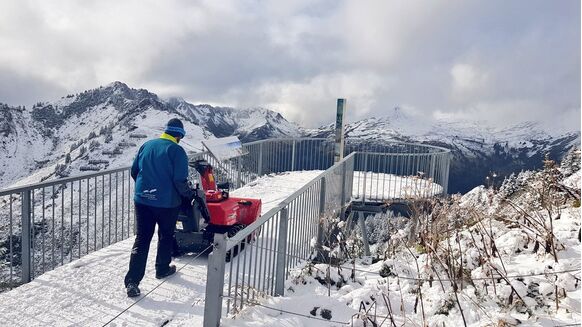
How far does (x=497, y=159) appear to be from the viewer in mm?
135625

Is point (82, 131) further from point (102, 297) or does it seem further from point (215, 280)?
point (215, 280)

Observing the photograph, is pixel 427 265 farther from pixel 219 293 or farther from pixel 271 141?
pixel 271 141

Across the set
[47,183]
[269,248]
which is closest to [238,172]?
[47,183]

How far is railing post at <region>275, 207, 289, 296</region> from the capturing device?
4.77 meters

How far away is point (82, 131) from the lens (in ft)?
493

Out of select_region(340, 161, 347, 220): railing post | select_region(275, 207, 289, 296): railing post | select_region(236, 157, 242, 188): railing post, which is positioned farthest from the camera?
select_region(236, 157, 242, 188): railing post

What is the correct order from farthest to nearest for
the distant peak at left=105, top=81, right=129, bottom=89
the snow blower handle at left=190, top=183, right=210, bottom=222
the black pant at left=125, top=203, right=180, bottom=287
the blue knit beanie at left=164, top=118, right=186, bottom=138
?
the distant peak at left=105, top=81, right=129, bottom=89 < the snow blower handle at left=190, top=183, right=210, bottom=222 < the blue knit beanie at left=164, top=118, right=186, bottom=138 < the black pant at left=125, top=203, right=180, bottom=287

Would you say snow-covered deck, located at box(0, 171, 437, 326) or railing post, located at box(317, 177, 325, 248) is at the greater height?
railing post, located at box(317, 177, 325, 248)

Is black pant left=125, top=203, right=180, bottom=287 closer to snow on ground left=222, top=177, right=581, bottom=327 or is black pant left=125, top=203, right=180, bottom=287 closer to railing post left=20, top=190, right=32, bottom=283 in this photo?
railing post left=20, top=190, right=32, bottom=283

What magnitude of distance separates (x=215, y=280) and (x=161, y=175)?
1781 mm

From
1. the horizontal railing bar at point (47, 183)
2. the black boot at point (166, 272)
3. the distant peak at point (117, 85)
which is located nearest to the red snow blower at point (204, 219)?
the black boot at point (166, 272)

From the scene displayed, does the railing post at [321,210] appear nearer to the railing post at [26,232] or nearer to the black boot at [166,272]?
the black boot at [166,272]

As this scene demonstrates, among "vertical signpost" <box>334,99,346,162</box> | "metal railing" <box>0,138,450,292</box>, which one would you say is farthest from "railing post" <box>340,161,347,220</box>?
"vertical signpost" <box>334,99,346,162</box>

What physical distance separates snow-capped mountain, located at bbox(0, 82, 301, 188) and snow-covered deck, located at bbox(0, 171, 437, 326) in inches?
2039
